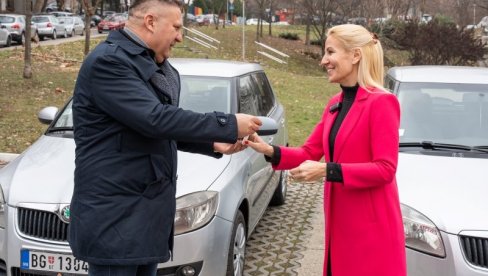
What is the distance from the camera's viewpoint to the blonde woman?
264cm

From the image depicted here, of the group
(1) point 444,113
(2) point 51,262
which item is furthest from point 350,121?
(1) point 444,113

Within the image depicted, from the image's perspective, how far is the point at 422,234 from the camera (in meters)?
3.61

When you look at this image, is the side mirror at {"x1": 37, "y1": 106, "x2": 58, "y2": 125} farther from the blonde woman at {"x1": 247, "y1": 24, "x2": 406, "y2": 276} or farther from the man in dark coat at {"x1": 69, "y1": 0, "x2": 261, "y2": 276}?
the blonde woman at {"x1": 247, "y1": 24, "x2": 406, "y2": 276}

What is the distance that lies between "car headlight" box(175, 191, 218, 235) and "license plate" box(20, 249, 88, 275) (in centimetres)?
67

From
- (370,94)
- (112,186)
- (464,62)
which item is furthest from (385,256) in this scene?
(464,62)

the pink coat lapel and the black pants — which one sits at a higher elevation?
the pink coat lapel

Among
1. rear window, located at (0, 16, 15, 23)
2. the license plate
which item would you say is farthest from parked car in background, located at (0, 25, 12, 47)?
the license plate

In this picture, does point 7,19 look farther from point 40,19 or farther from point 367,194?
point 367,194

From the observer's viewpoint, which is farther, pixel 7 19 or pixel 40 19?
pixel 40 19

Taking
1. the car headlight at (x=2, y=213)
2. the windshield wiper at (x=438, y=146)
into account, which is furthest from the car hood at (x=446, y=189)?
the car headlight at (x=2, y=213)

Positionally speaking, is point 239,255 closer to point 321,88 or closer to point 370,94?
point 370,94

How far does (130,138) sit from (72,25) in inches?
1440

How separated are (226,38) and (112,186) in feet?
109

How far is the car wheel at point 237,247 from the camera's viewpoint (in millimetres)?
4102
